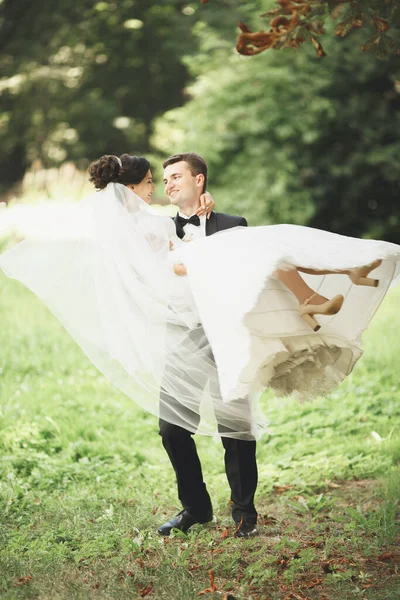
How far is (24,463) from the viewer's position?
508cm

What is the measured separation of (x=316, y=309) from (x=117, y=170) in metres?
1.49

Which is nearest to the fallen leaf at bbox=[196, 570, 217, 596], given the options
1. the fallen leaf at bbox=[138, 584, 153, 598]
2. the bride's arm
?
the fallen leaf at bbox=[138, 584, 153, 598]

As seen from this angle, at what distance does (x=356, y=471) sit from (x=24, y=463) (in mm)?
2468

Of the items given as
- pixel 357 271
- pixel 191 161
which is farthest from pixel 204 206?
pixel 357 271

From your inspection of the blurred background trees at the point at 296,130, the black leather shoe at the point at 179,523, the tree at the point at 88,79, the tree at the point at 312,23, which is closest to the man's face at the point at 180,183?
the tree at the point at 312,23

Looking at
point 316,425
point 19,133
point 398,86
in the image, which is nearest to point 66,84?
point 19,133

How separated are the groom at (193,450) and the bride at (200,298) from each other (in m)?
0.16

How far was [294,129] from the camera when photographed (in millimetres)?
14203

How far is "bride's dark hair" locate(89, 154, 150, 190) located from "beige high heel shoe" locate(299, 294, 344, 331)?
1344 millimetres

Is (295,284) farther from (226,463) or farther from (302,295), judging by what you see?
(226,463)

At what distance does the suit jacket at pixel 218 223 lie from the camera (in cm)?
405

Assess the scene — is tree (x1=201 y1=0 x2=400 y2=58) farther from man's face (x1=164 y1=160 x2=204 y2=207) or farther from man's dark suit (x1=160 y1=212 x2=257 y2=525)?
man's dark suit (x1=160 y1=212 x2=257 y2=525)

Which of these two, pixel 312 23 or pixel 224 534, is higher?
pixel 312 23

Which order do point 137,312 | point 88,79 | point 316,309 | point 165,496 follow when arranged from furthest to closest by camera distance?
point 88,79 < point 165,496 < point 137,312 < point 316,309
